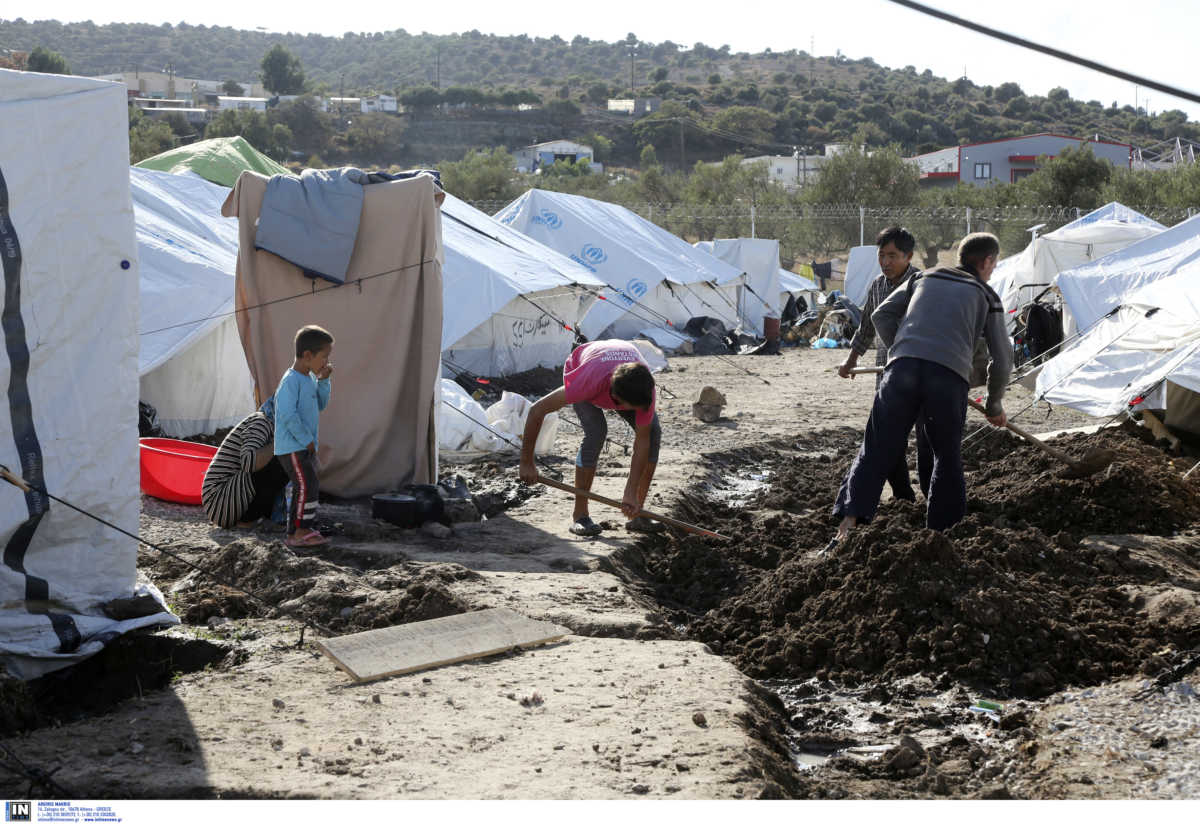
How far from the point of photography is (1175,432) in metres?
8.61

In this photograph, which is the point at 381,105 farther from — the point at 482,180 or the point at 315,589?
the point at 315,589

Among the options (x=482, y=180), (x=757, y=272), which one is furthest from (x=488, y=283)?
(x=482, y=180)

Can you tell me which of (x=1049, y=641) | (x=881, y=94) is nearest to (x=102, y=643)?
(x=1049, y=641)

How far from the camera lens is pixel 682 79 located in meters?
94.1

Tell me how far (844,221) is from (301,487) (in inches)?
1131

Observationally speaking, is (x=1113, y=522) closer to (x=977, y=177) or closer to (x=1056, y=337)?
(x=1056, y=337)

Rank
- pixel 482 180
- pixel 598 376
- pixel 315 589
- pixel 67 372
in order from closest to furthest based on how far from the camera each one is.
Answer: pixel 67 372 → pixel 315 589 → pixel 598 376 → pixel 482 180

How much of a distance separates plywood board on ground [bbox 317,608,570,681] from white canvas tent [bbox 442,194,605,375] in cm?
762

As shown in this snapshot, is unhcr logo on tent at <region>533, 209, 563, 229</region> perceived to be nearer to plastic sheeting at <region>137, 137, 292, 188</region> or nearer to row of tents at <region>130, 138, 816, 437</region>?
row of tents at <region>130, 138, 816, 437</region>

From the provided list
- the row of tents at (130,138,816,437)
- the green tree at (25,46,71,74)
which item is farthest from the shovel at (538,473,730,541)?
the green tree at (25,46,71,74)

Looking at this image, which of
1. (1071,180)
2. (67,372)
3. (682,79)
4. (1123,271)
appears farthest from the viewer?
(682,79)

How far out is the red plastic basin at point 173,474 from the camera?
6820 mm

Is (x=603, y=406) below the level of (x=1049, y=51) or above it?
below

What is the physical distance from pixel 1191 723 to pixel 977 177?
47.2 meters
